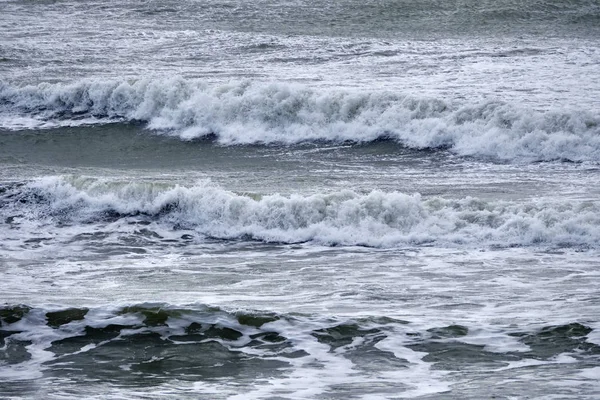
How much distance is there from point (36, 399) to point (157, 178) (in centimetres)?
756

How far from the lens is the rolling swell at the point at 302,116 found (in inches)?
575

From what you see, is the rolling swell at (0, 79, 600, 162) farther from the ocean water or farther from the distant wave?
the distant wave

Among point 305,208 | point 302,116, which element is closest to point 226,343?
point 305,208

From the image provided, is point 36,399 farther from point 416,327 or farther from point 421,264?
point 421,264

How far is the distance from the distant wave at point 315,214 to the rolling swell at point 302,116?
344cm

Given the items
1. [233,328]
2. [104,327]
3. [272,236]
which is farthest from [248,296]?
[272,236]

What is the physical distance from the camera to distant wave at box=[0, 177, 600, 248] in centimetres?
1050

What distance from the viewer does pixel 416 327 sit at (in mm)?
7844

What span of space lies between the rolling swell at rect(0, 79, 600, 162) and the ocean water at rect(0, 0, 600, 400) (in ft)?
0.14

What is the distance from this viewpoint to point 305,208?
38.2ft

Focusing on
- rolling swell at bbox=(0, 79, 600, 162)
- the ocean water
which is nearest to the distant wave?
the ocean water

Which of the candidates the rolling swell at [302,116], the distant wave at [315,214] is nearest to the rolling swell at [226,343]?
the distant wave at [315,214]

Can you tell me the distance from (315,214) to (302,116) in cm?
550

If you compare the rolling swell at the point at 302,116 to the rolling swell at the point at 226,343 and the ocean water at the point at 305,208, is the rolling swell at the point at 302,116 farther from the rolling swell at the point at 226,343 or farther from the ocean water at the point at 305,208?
the rolling swell at the point at 226,343
